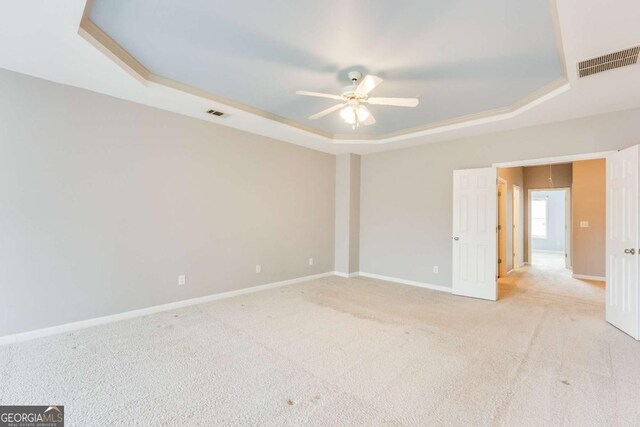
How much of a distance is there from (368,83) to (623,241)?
3455 mm

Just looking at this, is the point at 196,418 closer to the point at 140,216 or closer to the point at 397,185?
the point at 140,216

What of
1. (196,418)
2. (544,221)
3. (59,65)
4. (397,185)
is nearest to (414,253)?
(397,185)

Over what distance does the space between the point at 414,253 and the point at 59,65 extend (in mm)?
5490

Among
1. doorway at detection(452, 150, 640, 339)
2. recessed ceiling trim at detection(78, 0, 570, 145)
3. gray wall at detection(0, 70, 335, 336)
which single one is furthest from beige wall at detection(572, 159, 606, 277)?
gray wall at detection(0, 70, 335, 336)

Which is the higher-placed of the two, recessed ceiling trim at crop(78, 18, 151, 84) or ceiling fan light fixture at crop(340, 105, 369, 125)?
recessed ceiling trim at crop(78, 18, 151, 84)

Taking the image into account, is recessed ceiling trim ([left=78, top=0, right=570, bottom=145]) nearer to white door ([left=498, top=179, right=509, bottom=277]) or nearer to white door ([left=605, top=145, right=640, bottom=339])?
white door ([left=605, top=145, right=640, bottom=339])

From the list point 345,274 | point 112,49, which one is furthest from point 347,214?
point 112,49

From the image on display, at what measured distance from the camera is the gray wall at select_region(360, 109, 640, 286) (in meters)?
3.79

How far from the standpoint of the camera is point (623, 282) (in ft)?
10.7

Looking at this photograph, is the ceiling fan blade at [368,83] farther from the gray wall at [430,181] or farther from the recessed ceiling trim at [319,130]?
the gray wall at [430,181]

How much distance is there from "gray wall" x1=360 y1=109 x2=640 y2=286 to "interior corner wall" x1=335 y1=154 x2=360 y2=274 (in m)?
0.16

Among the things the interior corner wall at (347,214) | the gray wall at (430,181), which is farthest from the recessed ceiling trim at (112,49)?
the gray wall at (430,181)

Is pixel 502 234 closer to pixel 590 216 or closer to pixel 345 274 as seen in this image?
pixel 590 216

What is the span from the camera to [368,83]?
8.77 feet
